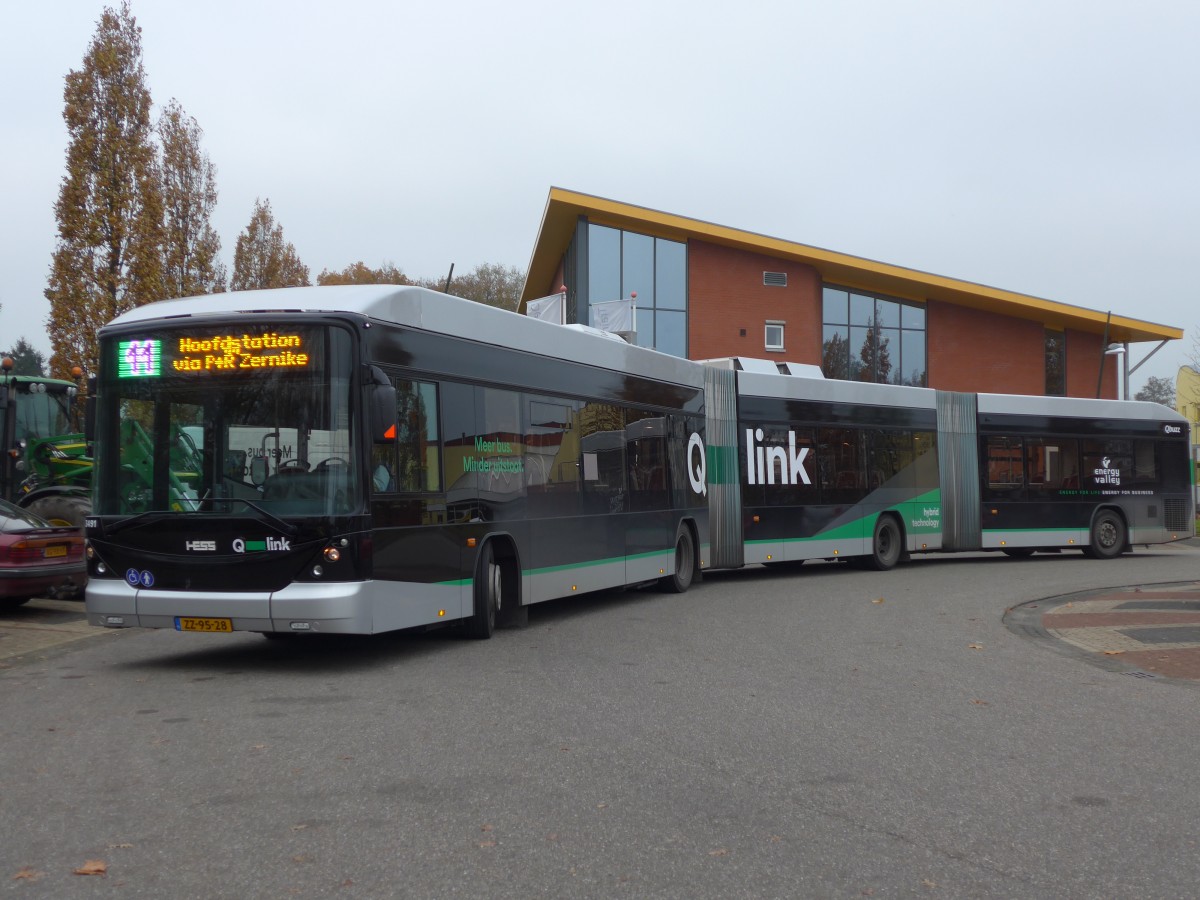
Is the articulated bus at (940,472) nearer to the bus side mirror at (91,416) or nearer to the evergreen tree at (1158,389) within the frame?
the bus side mirror at (91,416)

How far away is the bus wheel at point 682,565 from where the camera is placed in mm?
17047

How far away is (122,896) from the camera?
14.3 ft

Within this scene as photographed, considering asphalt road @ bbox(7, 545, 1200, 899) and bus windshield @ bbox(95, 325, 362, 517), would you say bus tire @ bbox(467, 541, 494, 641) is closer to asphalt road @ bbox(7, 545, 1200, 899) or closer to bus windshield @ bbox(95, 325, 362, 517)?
asphalt road @ bbox(7, 545, 1200, 899)

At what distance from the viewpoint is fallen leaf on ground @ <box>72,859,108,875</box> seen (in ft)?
15.1

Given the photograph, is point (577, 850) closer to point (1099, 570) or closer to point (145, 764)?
point (145, 764)

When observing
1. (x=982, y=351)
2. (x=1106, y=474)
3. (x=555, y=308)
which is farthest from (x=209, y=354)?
(x=982, y=351)

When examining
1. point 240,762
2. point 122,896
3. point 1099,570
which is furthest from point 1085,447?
point 122,896

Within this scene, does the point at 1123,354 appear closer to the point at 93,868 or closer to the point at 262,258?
the point at 262,258

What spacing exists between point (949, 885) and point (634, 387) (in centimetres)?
1119

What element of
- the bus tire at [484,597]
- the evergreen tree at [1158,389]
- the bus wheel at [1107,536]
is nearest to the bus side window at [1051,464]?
the bus wheel at [1107,536]

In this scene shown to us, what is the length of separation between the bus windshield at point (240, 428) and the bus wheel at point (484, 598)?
230 centimetres

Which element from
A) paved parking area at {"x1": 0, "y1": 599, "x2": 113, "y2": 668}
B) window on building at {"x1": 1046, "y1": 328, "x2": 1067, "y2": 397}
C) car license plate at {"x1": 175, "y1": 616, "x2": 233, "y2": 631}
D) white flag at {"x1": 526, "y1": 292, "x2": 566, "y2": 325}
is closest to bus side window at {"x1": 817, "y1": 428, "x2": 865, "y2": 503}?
white flag at {"x1": 526, "y1": 292, "x2": 566, "y2": 325}

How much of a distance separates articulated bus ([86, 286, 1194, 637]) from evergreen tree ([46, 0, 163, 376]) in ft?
52.5

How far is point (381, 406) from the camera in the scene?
926cm
